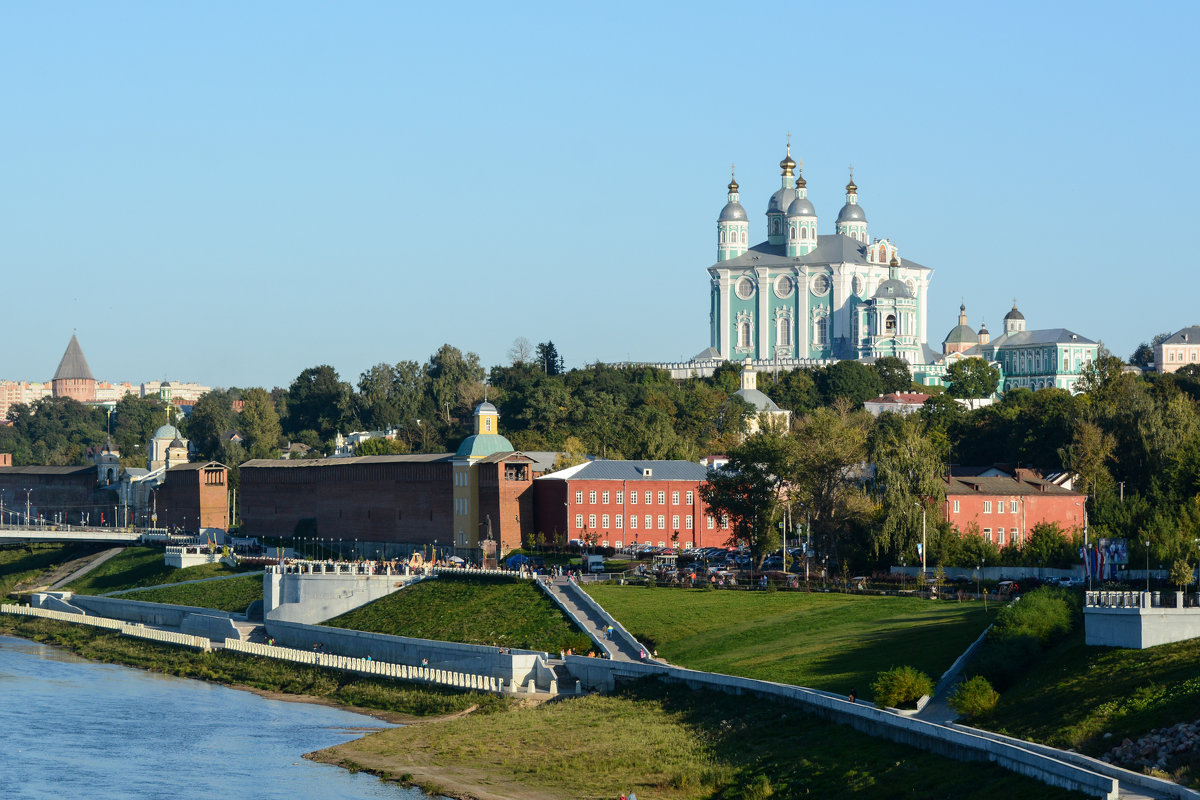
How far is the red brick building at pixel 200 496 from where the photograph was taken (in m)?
124

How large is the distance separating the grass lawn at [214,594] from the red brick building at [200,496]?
1170 inches

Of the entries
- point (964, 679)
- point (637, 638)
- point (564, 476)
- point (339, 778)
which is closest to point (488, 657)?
point (637, 638)

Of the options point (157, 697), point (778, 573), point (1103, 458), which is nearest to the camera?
point (157, 697)

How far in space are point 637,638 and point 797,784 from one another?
61.4ft

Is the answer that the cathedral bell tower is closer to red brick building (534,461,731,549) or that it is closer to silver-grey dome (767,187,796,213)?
silver-grey dome (767,187,796,213)

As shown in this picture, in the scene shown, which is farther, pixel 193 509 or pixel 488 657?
pixel 193 509

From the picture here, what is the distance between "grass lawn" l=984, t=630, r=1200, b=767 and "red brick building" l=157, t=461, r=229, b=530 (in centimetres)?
9065

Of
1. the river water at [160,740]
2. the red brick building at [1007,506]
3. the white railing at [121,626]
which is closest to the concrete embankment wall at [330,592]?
the white railing at [121,626]

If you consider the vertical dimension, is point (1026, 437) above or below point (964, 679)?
above

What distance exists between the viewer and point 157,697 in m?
62.5

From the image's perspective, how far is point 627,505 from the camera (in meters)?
90.3

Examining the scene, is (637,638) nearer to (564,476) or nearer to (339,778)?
(339,778)

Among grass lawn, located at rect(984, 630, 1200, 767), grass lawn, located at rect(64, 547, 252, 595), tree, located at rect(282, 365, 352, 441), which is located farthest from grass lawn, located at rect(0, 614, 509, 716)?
tree, located at rect(282, 365, 352, 441)

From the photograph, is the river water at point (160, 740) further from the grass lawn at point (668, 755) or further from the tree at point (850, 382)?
the tree at point (850, 382)
